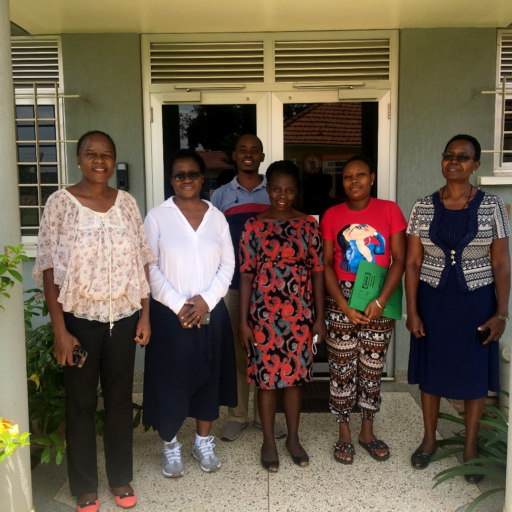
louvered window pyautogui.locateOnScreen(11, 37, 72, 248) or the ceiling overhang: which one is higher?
the ceiling overhang

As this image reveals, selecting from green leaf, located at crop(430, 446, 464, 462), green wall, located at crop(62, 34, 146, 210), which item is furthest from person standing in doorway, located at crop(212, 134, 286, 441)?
green wall, located at crop(62, 34, 146, 210)

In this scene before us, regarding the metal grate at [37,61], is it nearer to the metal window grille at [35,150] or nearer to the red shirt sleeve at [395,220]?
the metal window grille at [35,150]

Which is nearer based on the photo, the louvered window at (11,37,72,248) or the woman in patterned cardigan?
the woman in patterned cardigan

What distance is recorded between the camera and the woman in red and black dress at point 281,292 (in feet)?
9.91

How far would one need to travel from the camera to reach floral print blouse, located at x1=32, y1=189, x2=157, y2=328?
2.50 m

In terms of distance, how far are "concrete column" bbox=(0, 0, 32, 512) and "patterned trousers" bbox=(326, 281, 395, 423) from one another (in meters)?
1.71

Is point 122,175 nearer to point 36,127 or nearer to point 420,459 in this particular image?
point 36,127

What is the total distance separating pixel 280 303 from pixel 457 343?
3.34ft

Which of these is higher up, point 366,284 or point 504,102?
point 504,102

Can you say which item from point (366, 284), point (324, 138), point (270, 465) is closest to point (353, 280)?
point (366, 284)

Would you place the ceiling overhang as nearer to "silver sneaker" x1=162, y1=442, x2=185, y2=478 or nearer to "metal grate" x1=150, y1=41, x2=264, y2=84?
"metal grate" x1=150, y1=41, x2=264, y2=84

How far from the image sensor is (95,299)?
256 centimetres

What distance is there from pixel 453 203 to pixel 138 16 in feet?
8.72

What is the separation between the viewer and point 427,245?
303 centimetres
